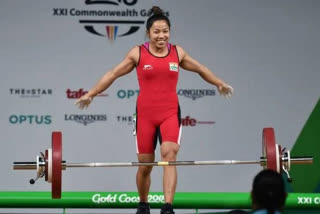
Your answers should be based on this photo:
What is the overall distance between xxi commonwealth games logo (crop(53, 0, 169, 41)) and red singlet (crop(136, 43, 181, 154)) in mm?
3345

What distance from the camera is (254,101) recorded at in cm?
1217

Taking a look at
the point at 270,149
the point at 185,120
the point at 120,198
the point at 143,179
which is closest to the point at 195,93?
the point at 185,120

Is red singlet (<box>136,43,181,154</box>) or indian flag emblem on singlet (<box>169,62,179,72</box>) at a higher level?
indian flag emblem on singlet (<box>169,62,179,72</box>)

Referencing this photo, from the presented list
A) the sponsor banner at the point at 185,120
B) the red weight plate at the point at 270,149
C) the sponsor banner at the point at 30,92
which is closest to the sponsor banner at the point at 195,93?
the sponsor banner at the point at 185,120

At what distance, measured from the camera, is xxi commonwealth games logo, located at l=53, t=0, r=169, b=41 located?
11977 millimetres


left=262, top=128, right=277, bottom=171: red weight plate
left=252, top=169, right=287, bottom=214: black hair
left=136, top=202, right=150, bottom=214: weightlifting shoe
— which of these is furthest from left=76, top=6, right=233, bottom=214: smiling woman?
left=252, top=169, right=287, bottom=214: black hair

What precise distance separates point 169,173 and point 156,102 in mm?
554

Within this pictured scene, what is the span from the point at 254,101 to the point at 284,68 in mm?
485

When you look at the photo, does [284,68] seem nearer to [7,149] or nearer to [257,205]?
[7,149]

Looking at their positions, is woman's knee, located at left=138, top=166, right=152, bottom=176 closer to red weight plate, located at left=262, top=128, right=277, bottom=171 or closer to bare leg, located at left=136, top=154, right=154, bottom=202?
bare leg, located at left=136, top=154, right=154, bottom=202

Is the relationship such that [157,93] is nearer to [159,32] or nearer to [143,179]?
[159,32]

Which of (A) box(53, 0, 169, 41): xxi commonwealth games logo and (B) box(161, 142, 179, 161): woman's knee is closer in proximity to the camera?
(B) box(161, 142, 179, 161): woman's knee

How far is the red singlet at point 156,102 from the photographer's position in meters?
8.56

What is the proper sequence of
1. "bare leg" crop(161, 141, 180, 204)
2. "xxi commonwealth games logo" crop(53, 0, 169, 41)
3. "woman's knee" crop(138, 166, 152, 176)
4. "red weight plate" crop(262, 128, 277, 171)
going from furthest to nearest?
"xxi commonwealth games logo" crop(53, 0, 169, 41), "woman's knee" crop(138, 166, 152, 176), "bare leg" crop(161, 141, 180, 204), "red weight plate" crop(262, 128, 277, 171)
